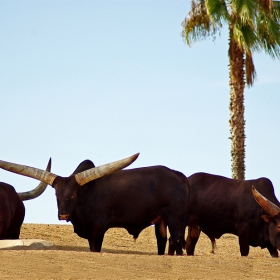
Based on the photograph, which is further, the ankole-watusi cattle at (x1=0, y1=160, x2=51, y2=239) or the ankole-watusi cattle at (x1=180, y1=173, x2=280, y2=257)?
the ankole-watusi cattle at (x1=180, y1=173, x2=280, y2=257)

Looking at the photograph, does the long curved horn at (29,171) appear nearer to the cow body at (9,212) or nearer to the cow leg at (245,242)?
the cow body at (9,212)

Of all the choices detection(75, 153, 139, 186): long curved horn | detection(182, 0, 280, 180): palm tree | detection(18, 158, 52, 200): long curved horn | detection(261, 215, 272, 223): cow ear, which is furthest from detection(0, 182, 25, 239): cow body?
detection(182, 0, 280, 180): palm tree

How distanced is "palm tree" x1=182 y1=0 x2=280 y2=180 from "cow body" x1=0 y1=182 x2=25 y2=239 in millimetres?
10814

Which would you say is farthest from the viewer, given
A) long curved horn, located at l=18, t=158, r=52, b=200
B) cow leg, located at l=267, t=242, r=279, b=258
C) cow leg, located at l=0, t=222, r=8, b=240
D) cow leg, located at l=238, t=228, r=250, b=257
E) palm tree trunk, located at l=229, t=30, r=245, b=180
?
palm tree trunk, located at l=229, t=30, r=245, b=180

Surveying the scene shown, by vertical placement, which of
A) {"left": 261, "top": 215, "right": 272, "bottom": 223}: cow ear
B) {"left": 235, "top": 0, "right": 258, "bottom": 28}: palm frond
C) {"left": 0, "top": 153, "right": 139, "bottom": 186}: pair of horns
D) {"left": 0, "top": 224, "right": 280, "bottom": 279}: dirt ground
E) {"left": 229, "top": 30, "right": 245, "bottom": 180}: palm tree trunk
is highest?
{"left": 235, "top": 0, "right": 258, "bottom": 28}: palm frond

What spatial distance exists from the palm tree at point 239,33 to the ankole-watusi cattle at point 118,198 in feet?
34.9

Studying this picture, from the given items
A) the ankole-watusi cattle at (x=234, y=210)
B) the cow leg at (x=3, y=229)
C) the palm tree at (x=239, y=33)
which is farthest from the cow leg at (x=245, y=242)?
the palm tree at (x=239, y=33)

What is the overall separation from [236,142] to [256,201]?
9.78m

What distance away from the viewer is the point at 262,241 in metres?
14.2

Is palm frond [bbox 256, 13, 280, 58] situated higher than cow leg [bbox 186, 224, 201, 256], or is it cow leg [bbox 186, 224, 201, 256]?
palm frond [bbox 256, 13, 280, 58]

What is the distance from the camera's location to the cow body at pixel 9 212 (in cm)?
1331

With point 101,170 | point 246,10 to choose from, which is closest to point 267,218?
point 101,170

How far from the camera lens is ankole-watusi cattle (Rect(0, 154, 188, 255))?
1291cm

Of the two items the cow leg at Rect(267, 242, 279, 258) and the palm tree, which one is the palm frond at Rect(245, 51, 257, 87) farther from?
the cow leg at Rect(267, 242, 279, 258)
